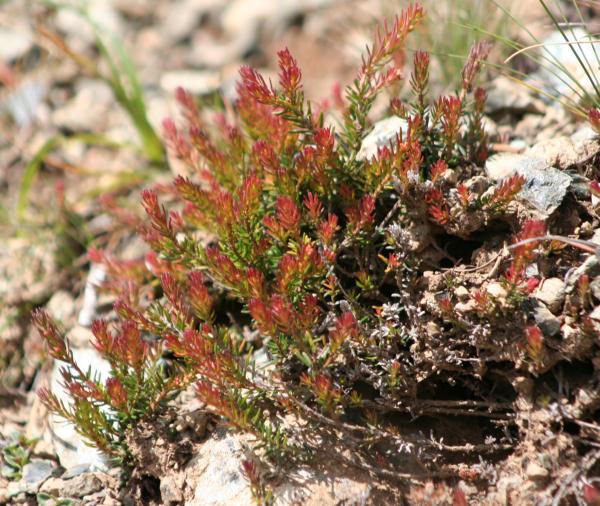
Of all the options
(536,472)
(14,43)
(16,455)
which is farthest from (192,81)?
(536,472)

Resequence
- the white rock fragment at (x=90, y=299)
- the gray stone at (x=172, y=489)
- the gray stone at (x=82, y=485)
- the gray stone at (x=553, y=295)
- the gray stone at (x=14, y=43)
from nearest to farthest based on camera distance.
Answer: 1. the gray stone at (x=553, y=295)
2. the gray stone at (x=172, y=489)
3. the gray stone at (x=82, y=485)
4. the white rock fragment at (x=90, y=299)
5. the gray stone at (x=14, y=43)

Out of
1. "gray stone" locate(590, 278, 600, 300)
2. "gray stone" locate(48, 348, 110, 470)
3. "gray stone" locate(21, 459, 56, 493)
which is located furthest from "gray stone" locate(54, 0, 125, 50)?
"gray stone" locate(590, 278, 600, 300)

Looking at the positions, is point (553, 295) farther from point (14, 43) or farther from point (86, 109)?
point (14, 43)

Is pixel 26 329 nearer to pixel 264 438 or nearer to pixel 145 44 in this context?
pixel 264 438

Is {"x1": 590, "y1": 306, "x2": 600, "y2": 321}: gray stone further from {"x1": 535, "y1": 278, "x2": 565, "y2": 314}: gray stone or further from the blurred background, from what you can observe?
the blurred background

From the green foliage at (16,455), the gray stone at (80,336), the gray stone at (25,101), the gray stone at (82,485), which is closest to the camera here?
the gray stone at (82,485)

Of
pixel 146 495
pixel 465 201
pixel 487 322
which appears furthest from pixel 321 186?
pixel 146 495

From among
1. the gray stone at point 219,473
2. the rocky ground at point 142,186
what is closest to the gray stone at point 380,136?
the rocky ground at point 142,186

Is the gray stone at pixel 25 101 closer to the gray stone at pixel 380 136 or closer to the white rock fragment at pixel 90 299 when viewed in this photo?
the white rock fragment at pixel 90 299
